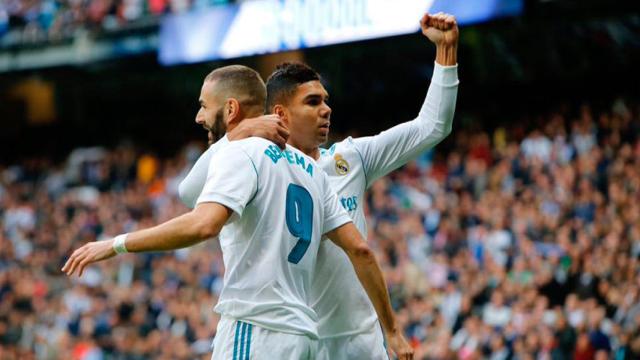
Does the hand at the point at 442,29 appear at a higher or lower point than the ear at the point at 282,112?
higher

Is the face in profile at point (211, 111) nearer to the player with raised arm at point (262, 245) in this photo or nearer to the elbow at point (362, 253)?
the player with raised arm at point (262, 245)

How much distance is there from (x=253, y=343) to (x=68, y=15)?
68.4ft

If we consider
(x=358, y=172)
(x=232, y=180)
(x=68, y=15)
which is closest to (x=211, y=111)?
(x=232, y=180)

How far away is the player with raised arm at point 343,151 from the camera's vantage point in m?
5.63

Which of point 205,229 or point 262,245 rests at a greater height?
point 205,229

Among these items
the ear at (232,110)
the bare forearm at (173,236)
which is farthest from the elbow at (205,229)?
the ear at (232,110)

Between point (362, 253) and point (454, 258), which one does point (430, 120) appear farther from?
point (454, 258)

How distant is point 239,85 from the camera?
5137 millimetres

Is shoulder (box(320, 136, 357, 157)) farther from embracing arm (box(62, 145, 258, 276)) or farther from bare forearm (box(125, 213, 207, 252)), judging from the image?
bare forearm (box(125, 213, 207, 252))

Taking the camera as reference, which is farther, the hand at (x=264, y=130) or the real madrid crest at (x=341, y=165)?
the real madrid crest at (x=341, y=165)

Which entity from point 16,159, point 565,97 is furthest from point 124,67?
point 565,97

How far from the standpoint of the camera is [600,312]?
12.5m

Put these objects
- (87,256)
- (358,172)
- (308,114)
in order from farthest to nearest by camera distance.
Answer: (358,172)
(308,114)
(87,256)

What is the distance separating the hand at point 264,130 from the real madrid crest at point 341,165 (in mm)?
995
